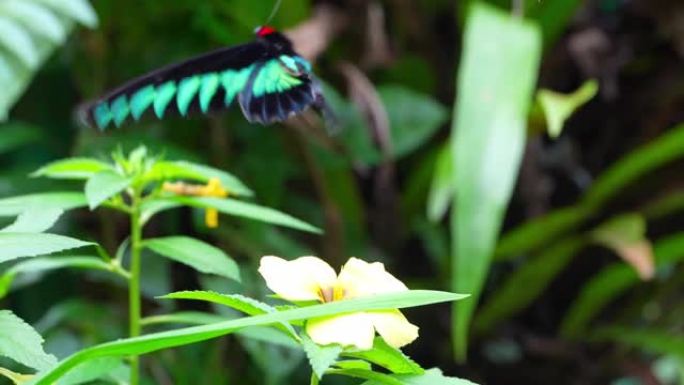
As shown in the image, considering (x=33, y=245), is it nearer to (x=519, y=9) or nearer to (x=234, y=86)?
(x=234, y=86)

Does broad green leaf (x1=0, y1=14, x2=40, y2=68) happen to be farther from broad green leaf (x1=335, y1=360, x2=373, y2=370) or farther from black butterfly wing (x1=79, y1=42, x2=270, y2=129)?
broad green leaf (x1=335, y1=360, x2=373, y2=370)

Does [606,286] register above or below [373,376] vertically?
below

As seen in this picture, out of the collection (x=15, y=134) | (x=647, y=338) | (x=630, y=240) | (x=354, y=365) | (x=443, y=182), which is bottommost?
(x=647, y=338)

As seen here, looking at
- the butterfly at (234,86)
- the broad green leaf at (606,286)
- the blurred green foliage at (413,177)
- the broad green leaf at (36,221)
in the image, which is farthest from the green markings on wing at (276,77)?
the broad green leaf at (606,286)

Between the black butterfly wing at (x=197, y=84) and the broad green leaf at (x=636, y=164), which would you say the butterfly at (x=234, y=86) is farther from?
the broad green leaf at (x=636, y=164)

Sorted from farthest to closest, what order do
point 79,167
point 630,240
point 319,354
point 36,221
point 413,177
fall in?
point 413,177 → point 630,240 → point 79,167 → point 36,221 → point 319,354

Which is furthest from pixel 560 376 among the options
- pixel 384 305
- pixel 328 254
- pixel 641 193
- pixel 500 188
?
pixel 384 305

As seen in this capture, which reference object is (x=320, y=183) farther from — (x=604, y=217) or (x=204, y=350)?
(x=604, y=217)

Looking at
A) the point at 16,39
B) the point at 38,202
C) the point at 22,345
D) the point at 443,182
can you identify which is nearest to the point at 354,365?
the point at 22,345
